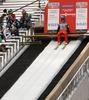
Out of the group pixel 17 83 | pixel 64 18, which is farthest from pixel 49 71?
pixel 64 18

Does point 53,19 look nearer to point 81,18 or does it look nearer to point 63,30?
point 81,18

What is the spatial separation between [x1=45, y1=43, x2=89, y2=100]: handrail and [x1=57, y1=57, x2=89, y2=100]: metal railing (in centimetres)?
19

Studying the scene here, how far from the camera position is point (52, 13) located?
123 ft

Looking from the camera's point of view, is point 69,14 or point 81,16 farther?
point 69,14

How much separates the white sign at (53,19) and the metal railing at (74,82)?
6728 mm

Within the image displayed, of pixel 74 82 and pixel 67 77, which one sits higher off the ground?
pixel 67 77

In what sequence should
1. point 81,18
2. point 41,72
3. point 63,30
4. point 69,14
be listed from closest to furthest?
1. point 41,72
2. point 63,30
3. point 81,18
4. point 69,14

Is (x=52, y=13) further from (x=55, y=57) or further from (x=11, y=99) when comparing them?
(x=11, y=99)

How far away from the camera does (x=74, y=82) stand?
29.7 metres

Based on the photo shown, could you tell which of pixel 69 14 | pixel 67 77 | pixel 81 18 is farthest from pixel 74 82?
pixel 69 14

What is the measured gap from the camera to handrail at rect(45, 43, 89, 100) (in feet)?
91.6

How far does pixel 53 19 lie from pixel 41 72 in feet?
17.3

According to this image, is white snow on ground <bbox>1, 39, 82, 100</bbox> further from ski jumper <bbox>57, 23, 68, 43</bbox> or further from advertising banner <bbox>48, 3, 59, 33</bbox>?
advertising banner <bbox>48, 3, 59, 33</bbox>

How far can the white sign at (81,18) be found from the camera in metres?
36.9
